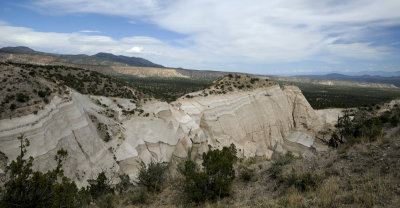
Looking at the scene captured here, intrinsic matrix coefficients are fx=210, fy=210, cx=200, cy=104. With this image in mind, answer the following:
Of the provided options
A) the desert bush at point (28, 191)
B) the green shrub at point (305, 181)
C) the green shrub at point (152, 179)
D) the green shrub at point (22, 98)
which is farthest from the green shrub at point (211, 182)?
the green shrub at point (22, 98)

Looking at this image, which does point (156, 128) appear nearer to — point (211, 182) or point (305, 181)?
point (211, 182)

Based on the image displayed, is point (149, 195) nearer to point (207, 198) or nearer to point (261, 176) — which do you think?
point (207, 198)

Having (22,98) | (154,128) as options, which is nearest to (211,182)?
(22,98)

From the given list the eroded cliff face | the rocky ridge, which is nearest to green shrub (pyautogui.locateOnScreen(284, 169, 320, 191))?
the rocky ridge

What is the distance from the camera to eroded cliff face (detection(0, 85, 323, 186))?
14.5 meters

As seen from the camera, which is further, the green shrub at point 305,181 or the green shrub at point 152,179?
the green shrub at point 152,179

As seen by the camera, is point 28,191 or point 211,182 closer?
point 28,191

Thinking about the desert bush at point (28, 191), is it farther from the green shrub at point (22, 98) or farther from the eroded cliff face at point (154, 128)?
the green shrub at point (22, 98)

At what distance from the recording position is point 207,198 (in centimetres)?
758

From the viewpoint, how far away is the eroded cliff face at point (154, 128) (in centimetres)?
1446

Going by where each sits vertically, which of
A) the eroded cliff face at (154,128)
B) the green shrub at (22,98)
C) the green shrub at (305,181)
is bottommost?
the eroded cliff face at (154,128)

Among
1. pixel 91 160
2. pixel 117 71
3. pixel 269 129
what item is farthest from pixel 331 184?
pixel 117 71

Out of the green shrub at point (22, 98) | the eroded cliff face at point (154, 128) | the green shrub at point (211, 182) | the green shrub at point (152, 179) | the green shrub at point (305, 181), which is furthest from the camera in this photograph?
the green shrub at point (22, 98)

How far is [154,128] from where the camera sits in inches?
899
